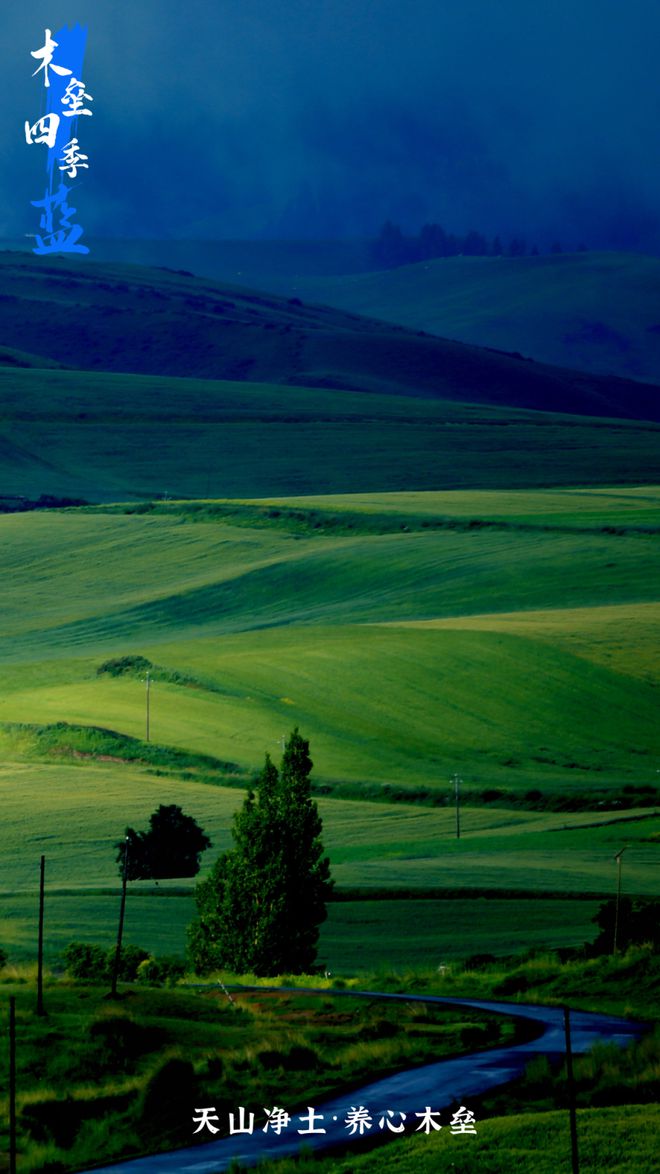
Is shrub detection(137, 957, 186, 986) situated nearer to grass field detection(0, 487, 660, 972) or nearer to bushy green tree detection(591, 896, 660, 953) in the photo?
grass field detection(0, 487, 660, 972)

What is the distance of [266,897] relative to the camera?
35.9 meters

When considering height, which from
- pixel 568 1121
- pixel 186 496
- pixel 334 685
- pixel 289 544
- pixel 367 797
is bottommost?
pixel 568 1121

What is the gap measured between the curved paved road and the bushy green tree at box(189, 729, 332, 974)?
955 centimetres

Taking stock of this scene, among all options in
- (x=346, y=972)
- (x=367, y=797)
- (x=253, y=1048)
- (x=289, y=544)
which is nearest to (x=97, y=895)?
(x=346, y=972)

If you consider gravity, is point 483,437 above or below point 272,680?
above

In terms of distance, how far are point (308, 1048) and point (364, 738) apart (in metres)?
47.2

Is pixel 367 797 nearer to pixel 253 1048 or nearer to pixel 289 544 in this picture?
pixel 253 1048

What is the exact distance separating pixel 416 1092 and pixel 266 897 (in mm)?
16443

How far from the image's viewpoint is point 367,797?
61031 mm

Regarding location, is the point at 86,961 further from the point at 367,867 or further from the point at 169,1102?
the point at 367,867

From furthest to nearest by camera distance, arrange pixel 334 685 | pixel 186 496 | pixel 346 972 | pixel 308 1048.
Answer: pixel 186 496
pixel 334 685
pixel 346 972
pixel 308 1048

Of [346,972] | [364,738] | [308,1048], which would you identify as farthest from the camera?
[364,738]

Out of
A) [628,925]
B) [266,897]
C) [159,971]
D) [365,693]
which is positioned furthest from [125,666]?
[628,925]

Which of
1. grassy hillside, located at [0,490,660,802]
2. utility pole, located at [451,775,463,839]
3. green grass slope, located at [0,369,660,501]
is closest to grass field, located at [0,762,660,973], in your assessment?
utility pole, located at [451,775,463,839]
